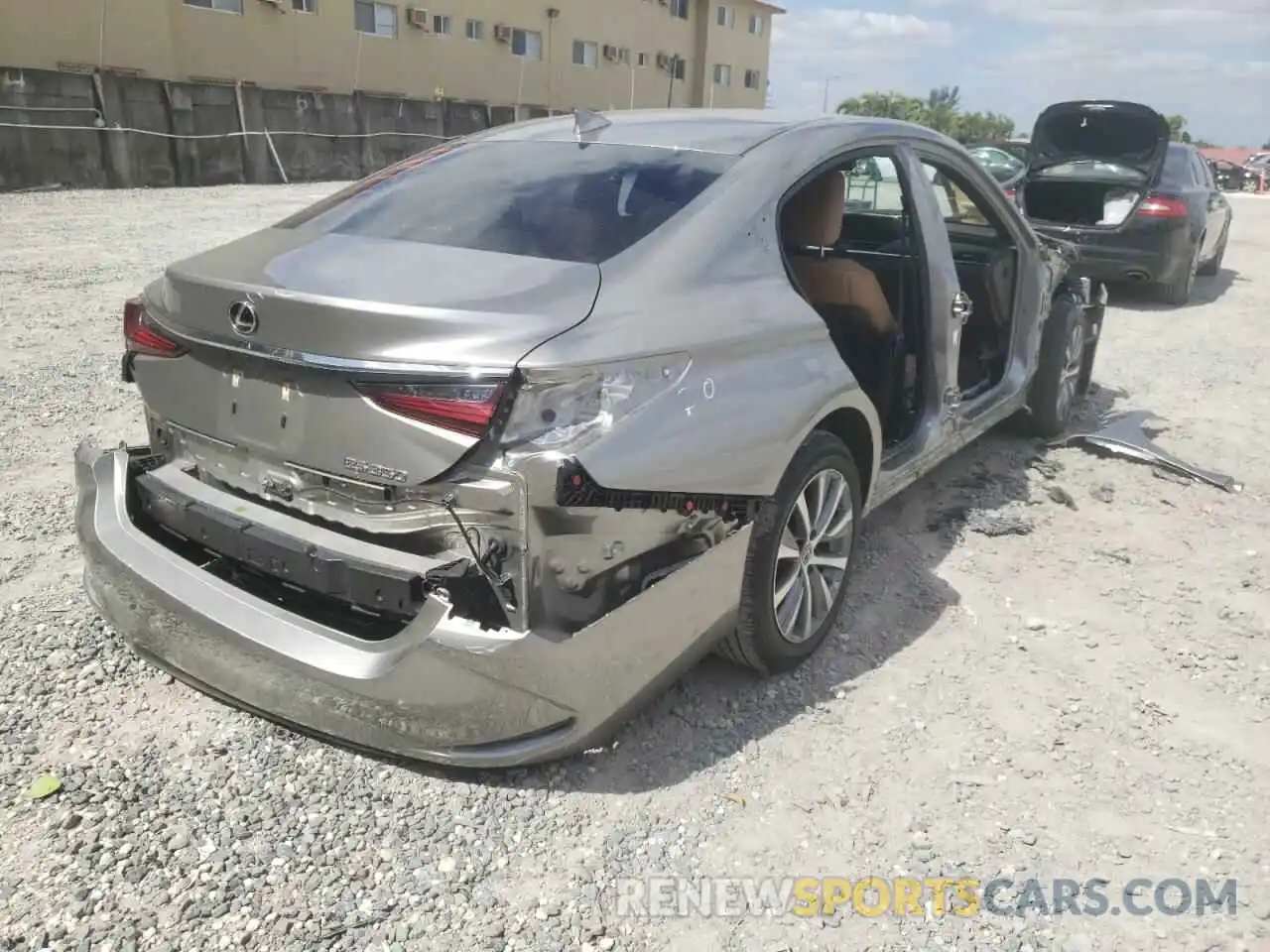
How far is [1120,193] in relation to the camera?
9.31 m

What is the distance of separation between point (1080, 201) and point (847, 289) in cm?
726

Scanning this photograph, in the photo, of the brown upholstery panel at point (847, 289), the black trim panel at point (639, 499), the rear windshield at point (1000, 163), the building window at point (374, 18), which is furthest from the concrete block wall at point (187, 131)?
the black trim panel at point (639, 499)

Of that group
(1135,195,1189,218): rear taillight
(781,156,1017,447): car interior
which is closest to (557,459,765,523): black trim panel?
(781,156,1017,447): car interior

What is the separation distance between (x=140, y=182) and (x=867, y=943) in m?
20.7

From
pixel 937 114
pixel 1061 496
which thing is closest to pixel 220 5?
pixel 1061 496

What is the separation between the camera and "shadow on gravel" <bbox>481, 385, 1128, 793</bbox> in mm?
2688

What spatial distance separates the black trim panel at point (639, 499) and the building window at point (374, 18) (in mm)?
28967

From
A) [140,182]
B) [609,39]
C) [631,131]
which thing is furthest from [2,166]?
[609,39]

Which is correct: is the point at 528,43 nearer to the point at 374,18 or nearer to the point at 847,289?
the point at 374,18

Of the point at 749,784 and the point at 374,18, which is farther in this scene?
the point at 374,18

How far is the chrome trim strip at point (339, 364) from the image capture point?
210 centimetres

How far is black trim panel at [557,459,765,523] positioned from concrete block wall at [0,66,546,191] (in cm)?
1862

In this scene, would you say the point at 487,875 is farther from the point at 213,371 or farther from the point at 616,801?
the point at 213,371

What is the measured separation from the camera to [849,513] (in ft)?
10.6
